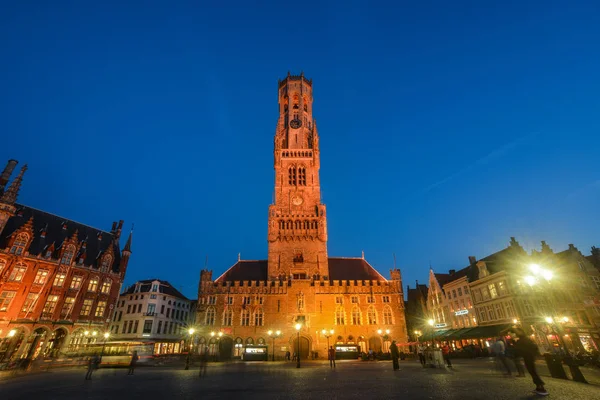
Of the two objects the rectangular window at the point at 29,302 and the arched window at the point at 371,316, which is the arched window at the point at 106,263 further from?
the arched window at the point at 371,316

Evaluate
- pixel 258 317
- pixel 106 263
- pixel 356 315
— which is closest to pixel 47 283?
pixel 106 263

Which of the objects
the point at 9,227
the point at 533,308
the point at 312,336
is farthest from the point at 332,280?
the point at 9,227

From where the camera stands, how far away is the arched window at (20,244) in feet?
122

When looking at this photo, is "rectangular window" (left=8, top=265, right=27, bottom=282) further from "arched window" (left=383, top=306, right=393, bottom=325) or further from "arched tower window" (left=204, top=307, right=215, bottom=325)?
"arched window" (left=383, top=306, right=393, bottom=325)

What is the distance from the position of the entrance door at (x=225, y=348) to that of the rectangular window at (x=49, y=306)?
2193 cm

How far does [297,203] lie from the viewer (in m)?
52.6

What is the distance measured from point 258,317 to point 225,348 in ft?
19.9

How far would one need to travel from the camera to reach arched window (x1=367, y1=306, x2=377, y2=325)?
4441 centimetres

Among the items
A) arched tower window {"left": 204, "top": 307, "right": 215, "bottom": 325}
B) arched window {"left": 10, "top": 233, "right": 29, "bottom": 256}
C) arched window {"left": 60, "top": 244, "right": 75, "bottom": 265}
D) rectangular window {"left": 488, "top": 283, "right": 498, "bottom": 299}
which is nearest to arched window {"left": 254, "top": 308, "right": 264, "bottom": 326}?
arched tower window {"left": 204, "top": 307, "right": 215, "bottom": 325}

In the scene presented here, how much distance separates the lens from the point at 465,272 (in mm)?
49250

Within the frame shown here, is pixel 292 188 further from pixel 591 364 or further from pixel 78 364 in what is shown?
pixel 591 364

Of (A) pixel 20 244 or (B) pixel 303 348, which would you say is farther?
(B) pixel 303 348

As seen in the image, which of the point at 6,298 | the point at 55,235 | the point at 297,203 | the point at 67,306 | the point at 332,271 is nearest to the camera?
the point at 6,298

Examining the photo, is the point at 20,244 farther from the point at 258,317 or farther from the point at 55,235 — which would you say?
the point at 258,317
